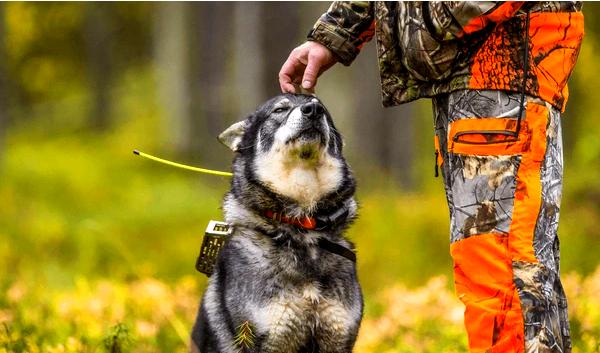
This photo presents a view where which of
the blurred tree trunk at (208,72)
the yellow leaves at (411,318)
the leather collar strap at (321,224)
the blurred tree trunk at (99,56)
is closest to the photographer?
the leather collar strap at (321,224)

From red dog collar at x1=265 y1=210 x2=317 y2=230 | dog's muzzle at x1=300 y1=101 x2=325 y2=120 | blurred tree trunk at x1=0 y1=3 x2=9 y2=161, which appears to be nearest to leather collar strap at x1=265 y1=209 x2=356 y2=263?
red dog collar at x1=265 y1=210 x2=317 y2=230

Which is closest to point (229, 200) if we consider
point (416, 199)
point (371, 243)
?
point (371, 243)

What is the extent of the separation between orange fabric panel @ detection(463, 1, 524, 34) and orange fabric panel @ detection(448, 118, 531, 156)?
1.08 feet

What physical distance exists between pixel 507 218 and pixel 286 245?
1080 millimetres

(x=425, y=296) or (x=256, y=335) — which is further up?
(x=256, y=335)

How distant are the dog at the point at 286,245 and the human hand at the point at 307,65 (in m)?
0.14

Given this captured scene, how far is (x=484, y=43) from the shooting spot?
3287 millimetres

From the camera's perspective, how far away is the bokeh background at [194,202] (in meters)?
5.46

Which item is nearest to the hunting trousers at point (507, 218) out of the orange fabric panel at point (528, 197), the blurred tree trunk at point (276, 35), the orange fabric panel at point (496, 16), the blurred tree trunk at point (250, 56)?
the orange fabric panel at point (528, 197)

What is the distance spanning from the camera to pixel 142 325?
5133mm

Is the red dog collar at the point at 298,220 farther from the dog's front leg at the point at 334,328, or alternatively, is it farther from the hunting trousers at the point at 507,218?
the hunting trousers at the point at 507,218

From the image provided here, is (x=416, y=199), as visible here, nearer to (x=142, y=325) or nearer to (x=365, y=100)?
(x=365, y=100)

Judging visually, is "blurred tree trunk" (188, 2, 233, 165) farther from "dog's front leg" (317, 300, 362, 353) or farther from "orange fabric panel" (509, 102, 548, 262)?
"orange fabric panel" (509, 102, 548, 262)

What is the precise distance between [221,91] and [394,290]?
36.2 ft
